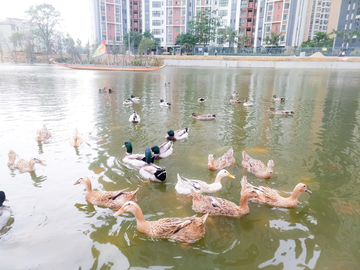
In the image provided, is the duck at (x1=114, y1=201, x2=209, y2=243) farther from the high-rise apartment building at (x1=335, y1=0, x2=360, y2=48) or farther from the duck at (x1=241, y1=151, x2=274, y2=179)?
the high-rise apartment building at (x1=335, y1=0, x2=360, y2=48)

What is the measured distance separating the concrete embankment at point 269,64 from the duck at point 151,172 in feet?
192

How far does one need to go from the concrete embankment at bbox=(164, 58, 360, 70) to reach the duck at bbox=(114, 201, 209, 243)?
198 feet

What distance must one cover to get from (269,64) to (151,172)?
198ft

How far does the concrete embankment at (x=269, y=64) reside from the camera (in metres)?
55.0

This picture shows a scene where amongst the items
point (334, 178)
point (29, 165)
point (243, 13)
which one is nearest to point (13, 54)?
point (243, 13)

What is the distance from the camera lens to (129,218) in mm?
5293

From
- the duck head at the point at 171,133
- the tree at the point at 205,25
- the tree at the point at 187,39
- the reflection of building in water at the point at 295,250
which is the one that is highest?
the tree at the point at 205,25

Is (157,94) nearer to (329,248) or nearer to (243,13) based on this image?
(329,248)

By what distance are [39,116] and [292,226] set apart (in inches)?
504

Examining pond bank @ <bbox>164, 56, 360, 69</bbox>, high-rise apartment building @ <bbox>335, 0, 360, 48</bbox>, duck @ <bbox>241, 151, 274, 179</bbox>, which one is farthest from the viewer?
high-rise apartment building @ <bbox>335, 0, 360, 48</bbox>

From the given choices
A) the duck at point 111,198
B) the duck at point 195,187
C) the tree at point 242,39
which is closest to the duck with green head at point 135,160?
the duck at point 195,187

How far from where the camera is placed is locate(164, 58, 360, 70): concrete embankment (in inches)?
2167

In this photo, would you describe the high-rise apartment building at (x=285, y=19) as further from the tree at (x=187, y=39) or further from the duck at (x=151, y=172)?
the duck at (x=151, y=172)

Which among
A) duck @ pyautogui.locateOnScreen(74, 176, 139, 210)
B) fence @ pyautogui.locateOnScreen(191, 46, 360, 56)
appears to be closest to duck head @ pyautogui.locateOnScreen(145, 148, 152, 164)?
duck @ pyautogui.locateOnScreen(74, 176, 139, 210)
